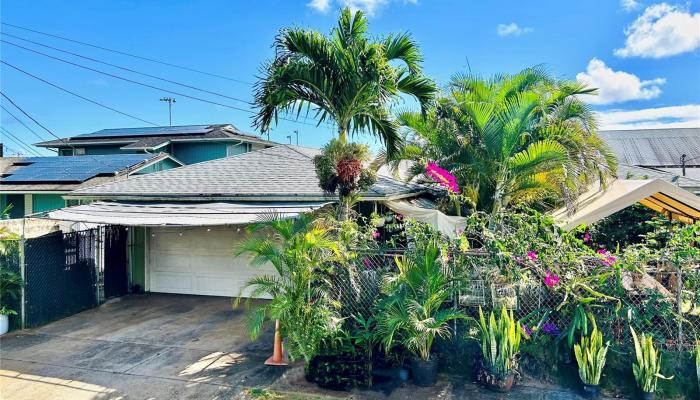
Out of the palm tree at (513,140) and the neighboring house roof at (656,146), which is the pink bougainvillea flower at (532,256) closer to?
the palm tree at (513,140)

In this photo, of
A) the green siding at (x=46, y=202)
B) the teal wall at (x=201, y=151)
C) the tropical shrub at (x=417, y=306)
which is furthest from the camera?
the teal wall at (x=201, y=151)

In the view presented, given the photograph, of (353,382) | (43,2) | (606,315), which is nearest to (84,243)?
(353,382)

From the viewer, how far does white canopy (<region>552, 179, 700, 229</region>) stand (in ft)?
28.7

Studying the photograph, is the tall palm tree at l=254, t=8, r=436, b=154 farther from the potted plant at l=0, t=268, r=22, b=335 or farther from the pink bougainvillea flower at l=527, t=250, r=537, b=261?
the potted plant at l=0, t=268, r=22, b=335

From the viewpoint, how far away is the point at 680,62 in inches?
691

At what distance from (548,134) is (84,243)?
1077 cm

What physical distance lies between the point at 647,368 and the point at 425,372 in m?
2.56

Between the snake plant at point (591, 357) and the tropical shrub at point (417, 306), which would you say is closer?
the snake plant at point (591, 357)

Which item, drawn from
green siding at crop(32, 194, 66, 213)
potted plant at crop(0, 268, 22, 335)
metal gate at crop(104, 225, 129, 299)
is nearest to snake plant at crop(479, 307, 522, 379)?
potted plant at crop(0, 268, 22, 335)

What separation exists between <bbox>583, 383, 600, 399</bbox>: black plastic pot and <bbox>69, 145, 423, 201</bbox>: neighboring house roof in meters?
5.00

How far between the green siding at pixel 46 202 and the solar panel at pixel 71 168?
668mm

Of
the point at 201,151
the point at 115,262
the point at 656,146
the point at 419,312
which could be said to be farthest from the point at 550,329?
the point at 656,146

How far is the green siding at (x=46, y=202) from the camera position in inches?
687

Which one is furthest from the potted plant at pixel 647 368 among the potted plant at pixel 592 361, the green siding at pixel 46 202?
the green siding at pixel 46 202
